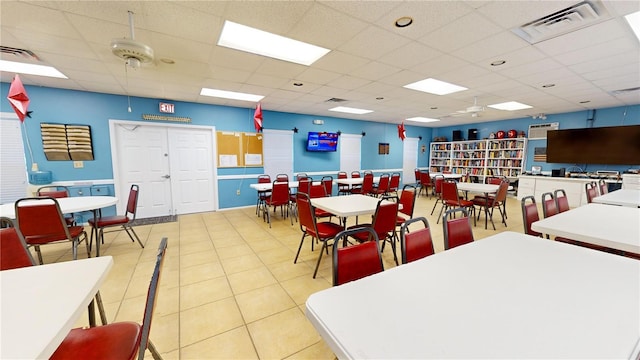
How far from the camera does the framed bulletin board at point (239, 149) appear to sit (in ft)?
19.0

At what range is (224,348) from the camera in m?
1.67

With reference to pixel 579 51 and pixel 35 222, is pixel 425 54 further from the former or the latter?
pixel 35 222

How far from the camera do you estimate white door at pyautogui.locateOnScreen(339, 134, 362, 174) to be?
7883 mm

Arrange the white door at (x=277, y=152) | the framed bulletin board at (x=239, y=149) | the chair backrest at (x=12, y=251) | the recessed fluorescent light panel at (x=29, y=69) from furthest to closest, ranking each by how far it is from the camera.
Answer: the white door at (x=277, y=152)
the framed bulletin board at (x=239, y=149)
the recessed fluorescent light panel at (x=29, y=69)
the chair backrest at (x=12, y=251)

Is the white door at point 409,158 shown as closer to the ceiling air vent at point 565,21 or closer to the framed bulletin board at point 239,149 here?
the framed bulletin board at point 239,149

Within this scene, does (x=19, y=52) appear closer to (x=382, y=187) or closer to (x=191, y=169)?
(x=191, y=169)

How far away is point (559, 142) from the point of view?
6.62 metres

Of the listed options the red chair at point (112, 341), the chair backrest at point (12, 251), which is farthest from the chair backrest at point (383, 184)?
the chair backrest at point (12, 251)

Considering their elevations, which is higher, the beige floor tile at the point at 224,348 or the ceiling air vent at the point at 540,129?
the ceiling air vent at the point at 540,129

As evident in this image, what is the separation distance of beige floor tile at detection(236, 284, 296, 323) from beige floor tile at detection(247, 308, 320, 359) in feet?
0.25

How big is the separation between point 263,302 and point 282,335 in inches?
18.5

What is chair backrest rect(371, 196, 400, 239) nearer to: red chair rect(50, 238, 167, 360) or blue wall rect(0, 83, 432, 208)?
red chair rect(50, 238, 167, 360)

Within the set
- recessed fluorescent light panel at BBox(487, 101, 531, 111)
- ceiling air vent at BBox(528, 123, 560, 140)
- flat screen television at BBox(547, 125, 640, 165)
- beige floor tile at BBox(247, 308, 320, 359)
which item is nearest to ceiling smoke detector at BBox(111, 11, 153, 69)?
beige floor tile at BBox(247, 308, 320, 359)

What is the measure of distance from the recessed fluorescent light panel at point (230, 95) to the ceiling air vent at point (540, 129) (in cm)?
813
